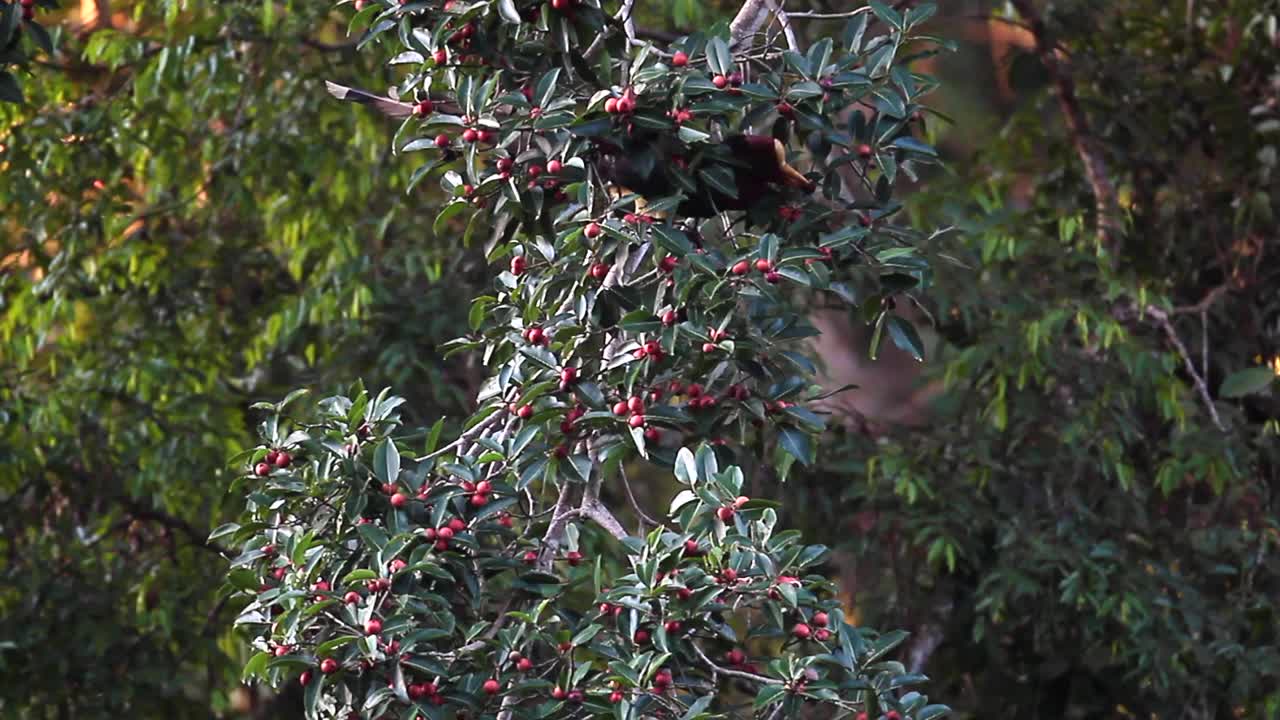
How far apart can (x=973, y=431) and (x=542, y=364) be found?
1.83 metres

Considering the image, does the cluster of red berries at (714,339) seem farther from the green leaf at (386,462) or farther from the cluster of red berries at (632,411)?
the green leaf at (386,462)

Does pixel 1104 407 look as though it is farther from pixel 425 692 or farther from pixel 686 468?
pixel 425 692

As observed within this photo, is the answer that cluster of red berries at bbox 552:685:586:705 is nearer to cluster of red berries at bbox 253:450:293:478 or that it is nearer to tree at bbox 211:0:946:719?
tree at bbox 211:0:946:719

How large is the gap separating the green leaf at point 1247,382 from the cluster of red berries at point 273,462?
7.44 feet

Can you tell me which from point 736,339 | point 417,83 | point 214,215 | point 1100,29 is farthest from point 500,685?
point 1100,29

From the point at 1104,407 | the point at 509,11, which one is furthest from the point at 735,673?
the point at 1104,407

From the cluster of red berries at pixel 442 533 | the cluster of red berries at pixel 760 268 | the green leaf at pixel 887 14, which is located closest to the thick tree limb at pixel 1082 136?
the green leaf at pixel 887 14

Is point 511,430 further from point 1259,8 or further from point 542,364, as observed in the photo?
point 1259,8

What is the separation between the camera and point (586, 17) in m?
2.02

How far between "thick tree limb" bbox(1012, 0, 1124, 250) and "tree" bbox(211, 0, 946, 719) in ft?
5.63

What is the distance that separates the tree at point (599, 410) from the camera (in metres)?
1.85

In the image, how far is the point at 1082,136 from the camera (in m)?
3.81

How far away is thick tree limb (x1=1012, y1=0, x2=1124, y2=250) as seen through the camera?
3.73 meters

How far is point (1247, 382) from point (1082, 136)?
0.69m
